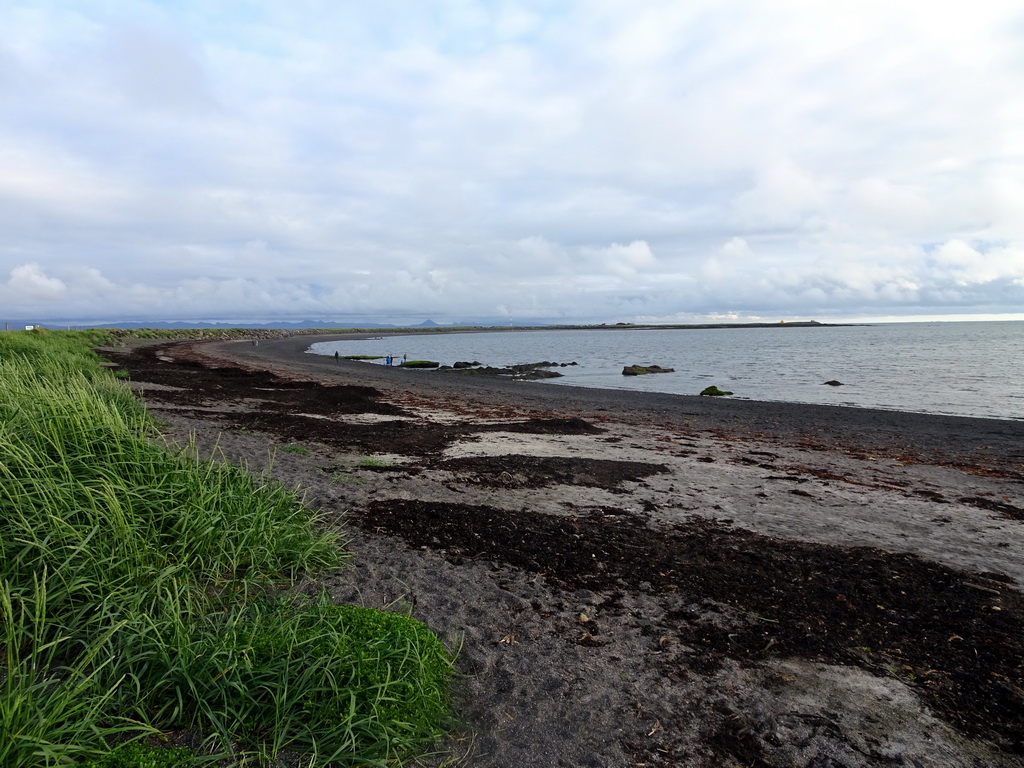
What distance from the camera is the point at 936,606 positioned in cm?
473

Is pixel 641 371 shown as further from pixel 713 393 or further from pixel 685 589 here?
pixel 685 589

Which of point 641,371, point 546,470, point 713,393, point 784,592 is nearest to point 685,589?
point 784,592

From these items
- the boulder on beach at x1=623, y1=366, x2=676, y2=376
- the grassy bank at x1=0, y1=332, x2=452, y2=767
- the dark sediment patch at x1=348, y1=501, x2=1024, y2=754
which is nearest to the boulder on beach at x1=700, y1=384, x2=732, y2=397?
the boulder on beach at x1=623, y1=366, x2=676, y2=376

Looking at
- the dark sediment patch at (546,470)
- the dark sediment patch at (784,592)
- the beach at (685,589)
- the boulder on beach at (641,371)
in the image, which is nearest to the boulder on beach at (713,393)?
the boulder on beach at (641,371)

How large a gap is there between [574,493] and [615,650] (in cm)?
400

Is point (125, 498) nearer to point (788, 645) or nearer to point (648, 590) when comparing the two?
point (648, 590)

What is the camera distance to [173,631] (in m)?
3.39

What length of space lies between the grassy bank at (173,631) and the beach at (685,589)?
0.46 m

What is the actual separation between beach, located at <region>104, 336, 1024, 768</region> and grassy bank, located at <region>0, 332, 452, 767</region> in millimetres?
459

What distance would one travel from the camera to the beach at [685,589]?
3197 mm

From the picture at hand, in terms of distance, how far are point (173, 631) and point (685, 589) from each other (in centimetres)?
383

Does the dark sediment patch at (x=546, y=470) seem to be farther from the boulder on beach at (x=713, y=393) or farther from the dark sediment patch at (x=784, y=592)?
the boulder on beach at (x=713, y=393)

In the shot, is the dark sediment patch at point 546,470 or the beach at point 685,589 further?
the dark sediment patch at point 546,470

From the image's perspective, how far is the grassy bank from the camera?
277 centimetres
